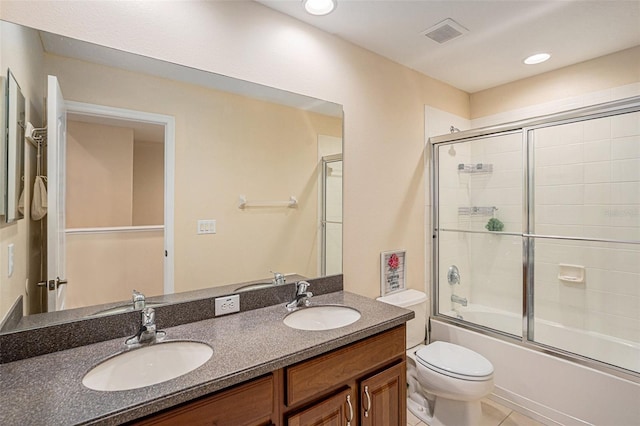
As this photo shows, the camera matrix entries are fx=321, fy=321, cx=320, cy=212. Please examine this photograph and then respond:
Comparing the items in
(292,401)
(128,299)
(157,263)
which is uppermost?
(157,263)

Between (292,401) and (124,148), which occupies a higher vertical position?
(124,148)

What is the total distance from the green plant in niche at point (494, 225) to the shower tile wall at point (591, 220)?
325mm

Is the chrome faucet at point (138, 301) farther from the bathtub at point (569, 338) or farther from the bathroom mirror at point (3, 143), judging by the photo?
the bathtub at point (569, 338)

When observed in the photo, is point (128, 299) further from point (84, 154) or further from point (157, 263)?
point (84, 154)

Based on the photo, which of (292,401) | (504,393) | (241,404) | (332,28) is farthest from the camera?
(504,393)

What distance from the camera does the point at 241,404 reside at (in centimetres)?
102

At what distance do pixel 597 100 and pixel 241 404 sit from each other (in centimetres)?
308

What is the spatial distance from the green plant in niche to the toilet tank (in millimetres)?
920

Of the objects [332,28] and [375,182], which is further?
[375,182]

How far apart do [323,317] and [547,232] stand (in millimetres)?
2009

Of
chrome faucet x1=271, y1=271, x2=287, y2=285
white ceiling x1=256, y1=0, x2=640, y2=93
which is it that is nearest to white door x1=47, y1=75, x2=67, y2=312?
chrome faucet x1=271, y1=271, x2=287, y2=285

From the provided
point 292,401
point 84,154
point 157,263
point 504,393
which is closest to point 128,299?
point 157,263

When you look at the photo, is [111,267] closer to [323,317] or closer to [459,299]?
[323,317]

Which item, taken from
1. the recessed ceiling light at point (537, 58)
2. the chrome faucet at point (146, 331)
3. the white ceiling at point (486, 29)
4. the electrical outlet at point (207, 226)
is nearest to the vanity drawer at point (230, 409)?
the chrome faucet at point (146, 331)
